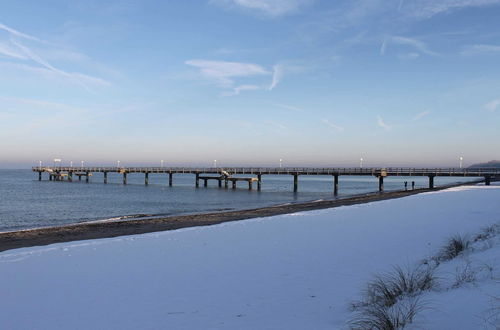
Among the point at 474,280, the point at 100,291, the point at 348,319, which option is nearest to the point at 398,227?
the point at 474,280

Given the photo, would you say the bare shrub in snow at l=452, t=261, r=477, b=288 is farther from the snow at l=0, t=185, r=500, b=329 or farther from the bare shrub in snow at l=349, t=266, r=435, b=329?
the bare shrub in snow at l=349, t=266, r=435, b=329

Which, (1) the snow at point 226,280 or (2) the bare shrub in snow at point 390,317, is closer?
(2) the bare shrub in snow at point 390,317

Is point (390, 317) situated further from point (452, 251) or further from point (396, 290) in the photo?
point (452, 251)

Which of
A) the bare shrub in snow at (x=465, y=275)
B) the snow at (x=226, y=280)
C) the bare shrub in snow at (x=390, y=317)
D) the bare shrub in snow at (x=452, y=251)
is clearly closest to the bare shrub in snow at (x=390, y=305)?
the bare shrub in snow at (x=390, y=317)

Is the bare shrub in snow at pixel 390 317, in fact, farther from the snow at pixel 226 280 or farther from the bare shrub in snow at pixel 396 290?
the bare shrub in snow at pixel 396 290

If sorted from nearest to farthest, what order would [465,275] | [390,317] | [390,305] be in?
[390,317], [390,305], [465,275]

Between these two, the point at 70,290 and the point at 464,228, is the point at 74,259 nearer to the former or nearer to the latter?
the point at 70,290

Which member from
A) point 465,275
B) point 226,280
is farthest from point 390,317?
point 226,280

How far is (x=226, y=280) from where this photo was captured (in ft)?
23.5

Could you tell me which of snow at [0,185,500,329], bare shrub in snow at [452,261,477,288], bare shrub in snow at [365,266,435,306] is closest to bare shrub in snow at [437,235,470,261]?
snow at [0,185,500,329]

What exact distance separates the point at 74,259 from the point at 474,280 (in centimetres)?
840

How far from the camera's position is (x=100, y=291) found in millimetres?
6641

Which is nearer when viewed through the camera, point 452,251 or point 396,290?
point 396,290

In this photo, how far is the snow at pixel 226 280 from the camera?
5.01 m
